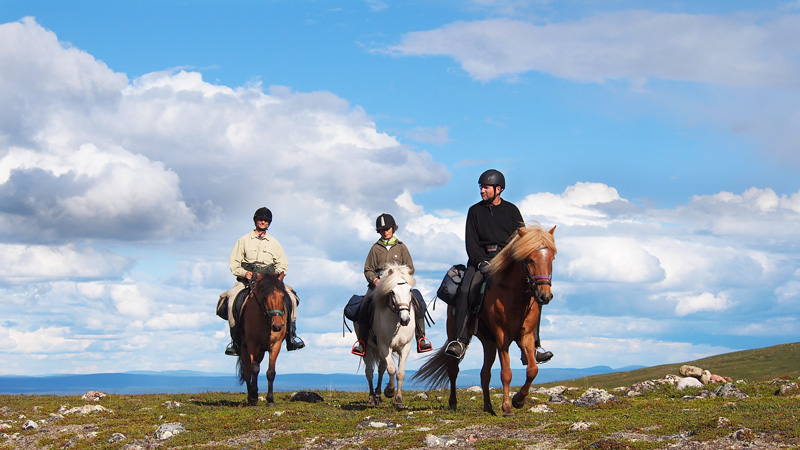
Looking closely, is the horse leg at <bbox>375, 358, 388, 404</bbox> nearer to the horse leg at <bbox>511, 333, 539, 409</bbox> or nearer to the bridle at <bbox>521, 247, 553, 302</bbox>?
the horse leg at <bbox>511, 333, 539, 409</bbox>

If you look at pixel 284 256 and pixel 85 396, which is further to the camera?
pixel 85 396

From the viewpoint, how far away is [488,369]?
536 inches

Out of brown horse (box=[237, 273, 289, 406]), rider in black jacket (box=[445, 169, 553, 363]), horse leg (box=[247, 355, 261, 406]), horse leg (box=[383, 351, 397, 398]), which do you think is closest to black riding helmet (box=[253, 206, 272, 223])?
Result: brown horse (box=[237, 273, 289, 406])

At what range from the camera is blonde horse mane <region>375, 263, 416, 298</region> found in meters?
15.7

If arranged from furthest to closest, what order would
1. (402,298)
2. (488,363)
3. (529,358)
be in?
(402,298)
(488,363)
(529,358)

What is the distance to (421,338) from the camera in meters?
17.0

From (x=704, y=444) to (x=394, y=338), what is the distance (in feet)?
24.5

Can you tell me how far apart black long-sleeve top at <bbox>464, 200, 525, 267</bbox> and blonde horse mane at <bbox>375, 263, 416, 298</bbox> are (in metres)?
2.12

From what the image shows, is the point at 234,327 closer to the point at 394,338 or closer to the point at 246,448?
the point at 394,338

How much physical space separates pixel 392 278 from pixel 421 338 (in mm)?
2022

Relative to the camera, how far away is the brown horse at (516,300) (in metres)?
12.1

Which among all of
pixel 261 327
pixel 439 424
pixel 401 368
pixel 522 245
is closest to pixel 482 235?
pixel 522 245

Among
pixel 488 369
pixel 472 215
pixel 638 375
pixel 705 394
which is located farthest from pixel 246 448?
pixel 638 375

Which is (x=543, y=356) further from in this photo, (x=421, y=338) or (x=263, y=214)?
(x=263, y=214)
